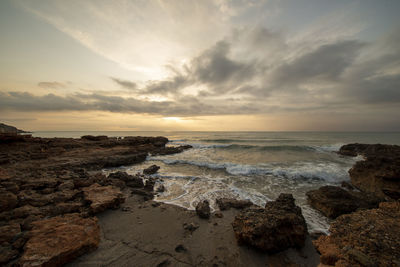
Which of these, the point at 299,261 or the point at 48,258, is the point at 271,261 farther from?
the point at 48,258

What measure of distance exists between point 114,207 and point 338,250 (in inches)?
234

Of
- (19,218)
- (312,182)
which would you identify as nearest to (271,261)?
(19,218)

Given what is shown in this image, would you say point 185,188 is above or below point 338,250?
below

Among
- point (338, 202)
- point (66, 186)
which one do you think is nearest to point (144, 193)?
point (66, 186)

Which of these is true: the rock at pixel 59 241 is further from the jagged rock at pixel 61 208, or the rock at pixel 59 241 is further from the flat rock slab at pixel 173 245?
the jagged rock at pixel 61 208

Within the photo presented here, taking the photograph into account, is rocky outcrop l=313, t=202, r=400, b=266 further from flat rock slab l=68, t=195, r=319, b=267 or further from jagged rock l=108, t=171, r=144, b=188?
jagged rock l=108, t=171, r=144, b=188

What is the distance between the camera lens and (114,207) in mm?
4715

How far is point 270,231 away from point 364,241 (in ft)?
5.61

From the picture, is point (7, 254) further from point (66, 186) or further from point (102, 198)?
point (66, 186)

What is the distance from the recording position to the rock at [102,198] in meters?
4.30

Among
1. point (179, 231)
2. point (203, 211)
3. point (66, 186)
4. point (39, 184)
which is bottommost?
point (179, 231)

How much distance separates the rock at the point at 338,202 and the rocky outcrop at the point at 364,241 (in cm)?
63

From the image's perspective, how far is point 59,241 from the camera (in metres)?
2.69

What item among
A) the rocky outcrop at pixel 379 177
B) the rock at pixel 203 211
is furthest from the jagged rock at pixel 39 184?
the rocky outcrop at pixel 379 177
